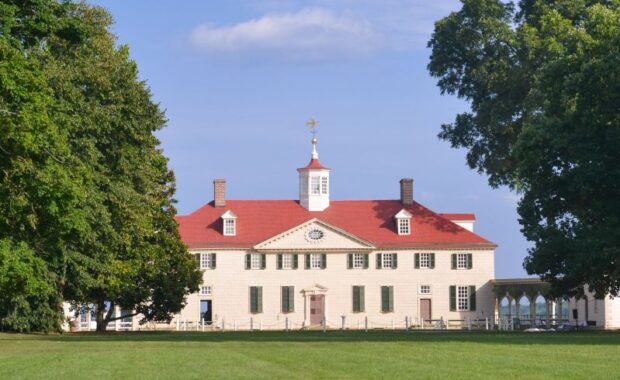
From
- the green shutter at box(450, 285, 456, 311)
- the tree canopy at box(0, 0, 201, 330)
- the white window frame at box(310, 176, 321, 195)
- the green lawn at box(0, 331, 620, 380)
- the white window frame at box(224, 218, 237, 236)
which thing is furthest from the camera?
the white window frame at box(310, 176, 321, 195)

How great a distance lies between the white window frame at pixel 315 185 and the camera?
92312 millimetres

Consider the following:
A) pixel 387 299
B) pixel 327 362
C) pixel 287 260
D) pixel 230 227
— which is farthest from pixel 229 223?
pixel 327 362

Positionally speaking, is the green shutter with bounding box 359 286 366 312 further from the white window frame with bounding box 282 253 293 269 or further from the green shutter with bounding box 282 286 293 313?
the white window frame with bounding box 282 253 293 269

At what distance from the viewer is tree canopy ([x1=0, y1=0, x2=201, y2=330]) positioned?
34.1m

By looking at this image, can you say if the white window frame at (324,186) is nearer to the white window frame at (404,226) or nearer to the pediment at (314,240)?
the pediment at (314,240)

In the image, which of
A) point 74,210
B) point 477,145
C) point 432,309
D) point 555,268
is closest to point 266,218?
point 432,309

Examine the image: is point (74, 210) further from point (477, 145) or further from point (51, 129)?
point (477, 145)

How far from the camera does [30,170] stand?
1341 inches

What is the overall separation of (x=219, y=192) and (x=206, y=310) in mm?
8227

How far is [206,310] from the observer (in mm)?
89188

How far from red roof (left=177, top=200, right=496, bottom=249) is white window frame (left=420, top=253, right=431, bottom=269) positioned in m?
0.63

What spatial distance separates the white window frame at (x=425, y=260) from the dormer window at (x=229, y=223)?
1225cm

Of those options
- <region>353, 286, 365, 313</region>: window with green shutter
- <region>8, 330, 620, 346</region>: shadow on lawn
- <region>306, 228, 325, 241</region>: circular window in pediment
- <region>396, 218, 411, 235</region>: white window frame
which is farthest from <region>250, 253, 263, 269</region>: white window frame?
<region>8, 330, 620, 346</region>: shadow on lawn

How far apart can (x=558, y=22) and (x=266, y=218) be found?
35516 mm
